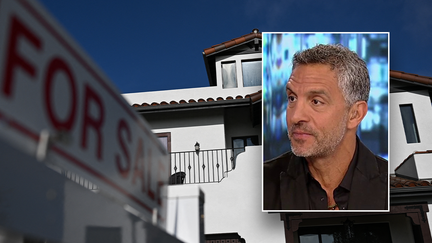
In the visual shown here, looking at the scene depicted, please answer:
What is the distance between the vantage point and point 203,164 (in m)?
11.9

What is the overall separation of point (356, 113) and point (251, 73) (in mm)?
4589

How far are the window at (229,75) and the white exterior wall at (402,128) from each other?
5.12 meters

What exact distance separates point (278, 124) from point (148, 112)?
419 centimetres

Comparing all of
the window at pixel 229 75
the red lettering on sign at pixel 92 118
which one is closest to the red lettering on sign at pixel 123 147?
the red lettering on sign at pixel 92 118

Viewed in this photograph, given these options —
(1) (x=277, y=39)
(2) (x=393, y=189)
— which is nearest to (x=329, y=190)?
(2) (x=393, y=189)

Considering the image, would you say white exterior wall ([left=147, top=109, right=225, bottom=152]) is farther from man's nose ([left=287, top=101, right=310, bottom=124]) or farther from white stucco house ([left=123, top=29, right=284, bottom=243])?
man's nose ([left=287, top=101, right=310, bottom=124])

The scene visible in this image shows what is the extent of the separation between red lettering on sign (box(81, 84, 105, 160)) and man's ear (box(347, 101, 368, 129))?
10.0 m

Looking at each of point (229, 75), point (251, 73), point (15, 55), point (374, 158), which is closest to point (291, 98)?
point (374, 158)

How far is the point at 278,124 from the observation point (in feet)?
36.0

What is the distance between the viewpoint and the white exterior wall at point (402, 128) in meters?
12.3

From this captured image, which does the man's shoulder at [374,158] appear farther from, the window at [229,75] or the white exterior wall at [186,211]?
the white exterior wall at [186,211]

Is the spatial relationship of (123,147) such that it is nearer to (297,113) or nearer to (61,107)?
(61,107)

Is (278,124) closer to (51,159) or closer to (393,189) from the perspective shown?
(393,189)

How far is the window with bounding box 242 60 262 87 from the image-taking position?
1416cm
